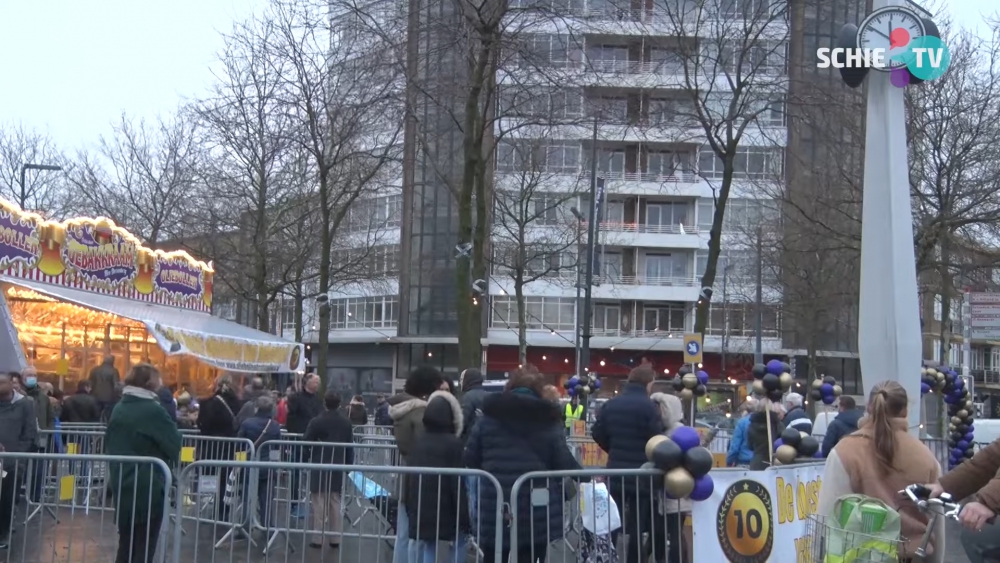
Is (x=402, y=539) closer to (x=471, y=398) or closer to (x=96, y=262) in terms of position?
(x=471, y=398)

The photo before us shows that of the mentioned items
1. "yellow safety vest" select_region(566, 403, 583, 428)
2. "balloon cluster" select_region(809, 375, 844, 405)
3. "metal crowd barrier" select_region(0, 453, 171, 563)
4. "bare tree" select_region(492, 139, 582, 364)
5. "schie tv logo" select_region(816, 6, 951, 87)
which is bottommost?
"metal crowd barrier" select_region(0, 453, 171, 563)

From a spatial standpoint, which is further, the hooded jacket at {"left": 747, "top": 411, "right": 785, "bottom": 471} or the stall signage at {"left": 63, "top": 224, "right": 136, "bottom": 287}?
the stall signage at {"left": 63, "top": 224, "right": 136, "bottom": 287}

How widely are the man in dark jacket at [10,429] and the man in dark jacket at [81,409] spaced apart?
6.17 meters

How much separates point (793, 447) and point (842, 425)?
75.8 inches

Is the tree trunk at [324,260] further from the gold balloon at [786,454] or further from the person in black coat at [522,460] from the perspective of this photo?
the person in black coat at [522,460]

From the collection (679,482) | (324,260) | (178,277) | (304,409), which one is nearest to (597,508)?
(679,482)

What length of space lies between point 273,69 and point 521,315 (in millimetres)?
14837

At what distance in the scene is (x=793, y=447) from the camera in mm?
8812

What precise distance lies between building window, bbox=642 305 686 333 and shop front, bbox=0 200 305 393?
2915cm

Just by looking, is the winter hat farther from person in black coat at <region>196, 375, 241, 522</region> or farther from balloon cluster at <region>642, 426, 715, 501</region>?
person in black coat at <region>196, 375, 241, 522</region>

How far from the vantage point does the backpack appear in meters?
5.06

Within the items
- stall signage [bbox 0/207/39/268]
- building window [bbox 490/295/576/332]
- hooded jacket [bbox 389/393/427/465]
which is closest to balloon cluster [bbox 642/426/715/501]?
hooded jacket [bbox 389/393/427/465]

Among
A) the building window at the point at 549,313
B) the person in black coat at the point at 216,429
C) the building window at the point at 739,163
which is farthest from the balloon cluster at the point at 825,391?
the building window at the point at 549,313

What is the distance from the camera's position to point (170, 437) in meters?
8.65
